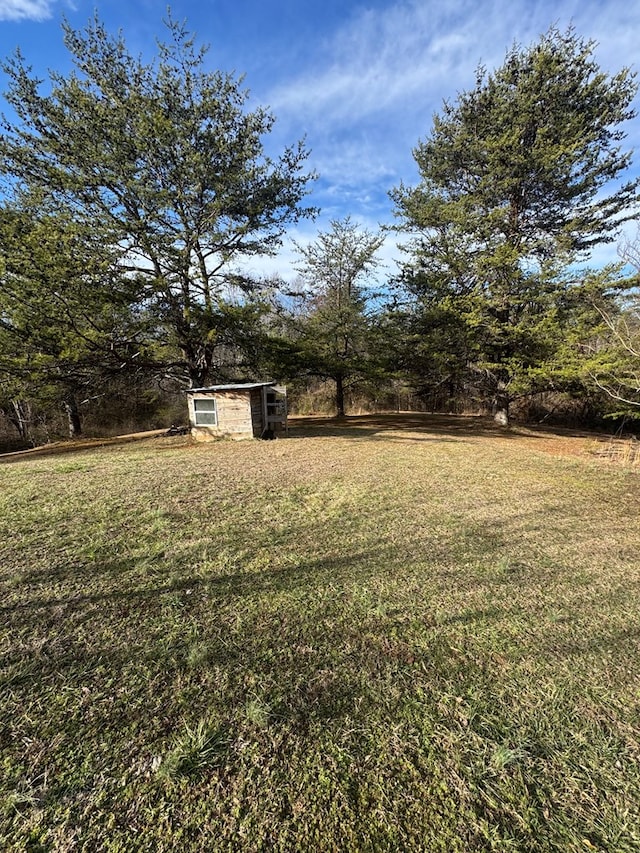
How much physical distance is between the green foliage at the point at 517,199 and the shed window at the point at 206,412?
8.74 meters

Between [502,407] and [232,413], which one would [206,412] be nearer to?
[232,413]

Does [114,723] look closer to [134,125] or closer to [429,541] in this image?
[429,541]

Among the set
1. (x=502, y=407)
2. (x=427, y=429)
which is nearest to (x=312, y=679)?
(x=427, y=429)

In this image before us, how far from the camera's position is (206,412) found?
982 centimetres

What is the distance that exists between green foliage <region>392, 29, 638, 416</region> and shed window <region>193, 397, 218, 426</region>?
8.74 metres

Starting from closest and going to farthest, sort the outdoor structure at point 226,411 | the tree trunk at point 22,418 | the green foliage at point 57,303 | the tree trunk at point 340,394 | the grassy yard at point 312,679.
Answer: the grassy yard at point 312,679
the green foliage at point 57,303
the outdoor structure at point 226,411
the tree trunk at point 340,394
the tree trunk at point 22,418

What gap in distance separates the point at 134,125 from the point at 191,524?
34.7ft

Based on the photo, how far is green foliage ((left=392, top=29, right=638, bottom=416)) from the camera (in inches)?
420

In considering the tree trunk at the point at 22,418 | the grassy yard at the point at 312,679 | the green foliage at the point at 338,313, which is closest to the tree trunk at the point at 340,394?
the green foliage at the point at 338,313

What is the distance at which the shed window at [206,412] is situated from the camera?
9781 mm

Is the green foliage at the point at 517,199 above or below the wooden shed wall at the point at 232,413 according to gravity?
above

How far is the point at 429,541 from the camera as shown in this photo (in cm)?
355

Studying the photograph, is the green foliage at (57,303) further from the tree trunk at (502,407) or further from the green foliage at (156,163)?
the tree trunk at (502,407)

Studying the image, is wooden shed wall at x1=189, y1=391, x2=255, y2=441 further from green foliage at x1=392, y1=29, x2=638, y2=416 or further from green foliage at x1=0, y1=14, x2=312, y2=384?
green foliage at x1=392, y1=29, x2=638, y2=416
